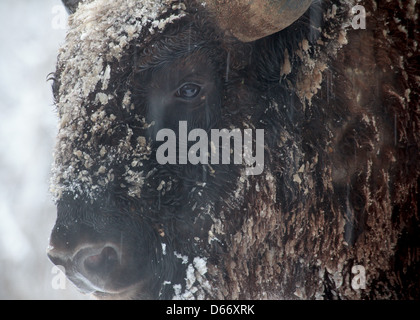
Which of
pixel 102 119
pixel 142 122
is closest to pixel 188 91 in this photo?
pixel 142 122

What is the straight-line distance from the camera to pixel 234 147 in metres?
2.46

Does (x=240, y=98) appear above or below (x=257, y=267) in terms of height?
above

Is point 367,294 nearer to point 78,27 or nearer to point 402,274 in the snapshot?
point 402,274

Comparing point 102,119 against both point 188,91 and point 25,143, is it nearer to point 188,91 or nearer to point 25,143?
point 188,91

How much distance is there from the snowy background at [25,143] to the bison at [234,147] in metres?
8.10

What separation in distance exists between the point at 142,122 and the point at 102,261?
0.68m

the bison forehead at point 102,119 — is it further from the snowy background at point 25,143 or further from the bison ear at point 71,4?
the snowy background at point 25,143

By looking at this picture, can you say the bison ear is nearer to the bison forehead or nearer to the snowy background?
the bison forehead

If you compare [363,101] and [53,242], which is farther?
[363,101]

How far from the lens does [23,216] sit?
34.2 feet

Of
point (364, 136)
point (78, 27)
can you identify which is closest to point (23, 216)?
point (78, 27)

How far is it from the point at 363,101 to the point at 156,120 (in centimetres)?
105

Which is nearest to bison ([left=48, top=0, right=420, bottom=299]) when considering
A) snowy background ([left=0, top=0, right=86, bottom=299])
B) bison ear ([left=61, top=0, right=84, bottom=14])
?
bison ear ([left=61, top=0, right=84, bottom=14])

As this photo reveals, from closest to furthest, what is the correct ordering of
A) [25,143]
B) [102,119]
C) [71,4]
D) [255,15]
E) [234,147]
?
[255,15] → [102,119] → [234,147] → [71,4] → [25,143]
